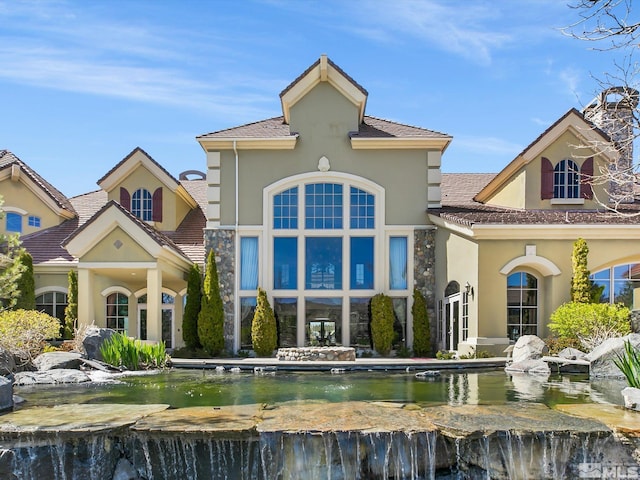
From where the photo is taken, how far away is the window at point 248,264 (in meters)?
22.5

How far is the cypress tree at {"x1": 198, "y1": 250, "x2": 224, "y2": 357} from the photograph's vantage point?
21.5 m

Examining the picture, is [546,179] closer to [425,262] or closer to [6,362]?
[425,262]

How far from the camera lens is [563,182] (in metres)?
22.7

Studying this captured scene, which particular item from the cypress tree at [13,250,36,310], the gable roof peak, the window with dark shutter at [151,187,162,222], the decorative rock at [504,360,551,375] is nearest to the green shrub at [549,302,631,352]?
the decorative rock at [504,360,551,375]

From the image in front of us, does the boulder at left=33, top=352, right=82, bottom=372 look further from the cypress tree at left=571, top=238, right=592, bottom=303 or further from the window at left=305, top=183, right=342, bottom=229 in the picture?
the cypress tree at left=571, top=238, right=592, bottom=303

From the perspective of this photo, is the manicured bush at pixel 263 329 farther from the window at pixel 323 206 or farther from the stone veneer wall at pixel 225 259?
the window at pixel 323 206

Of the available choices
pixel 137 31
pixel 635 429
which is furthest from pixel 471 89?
pixel 635 429

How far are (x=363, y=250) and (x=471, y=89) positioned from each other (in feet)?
28.9

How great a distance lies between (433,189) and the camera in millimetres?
22531

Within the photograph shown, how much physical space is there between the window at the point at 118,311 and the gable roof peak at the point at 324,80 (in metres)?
9.13

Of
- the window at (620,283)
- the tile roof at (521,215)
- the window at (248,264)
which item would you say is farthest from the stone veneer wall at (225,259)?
the window at (620,283)

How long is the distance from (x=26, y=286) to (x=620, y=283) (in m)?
19.3

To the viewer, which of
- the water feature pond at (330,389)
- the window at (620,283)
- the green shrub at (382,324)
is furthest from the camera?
the green shrub at (382,324)

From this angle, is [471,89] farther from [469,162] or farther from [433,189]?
[469,162]
